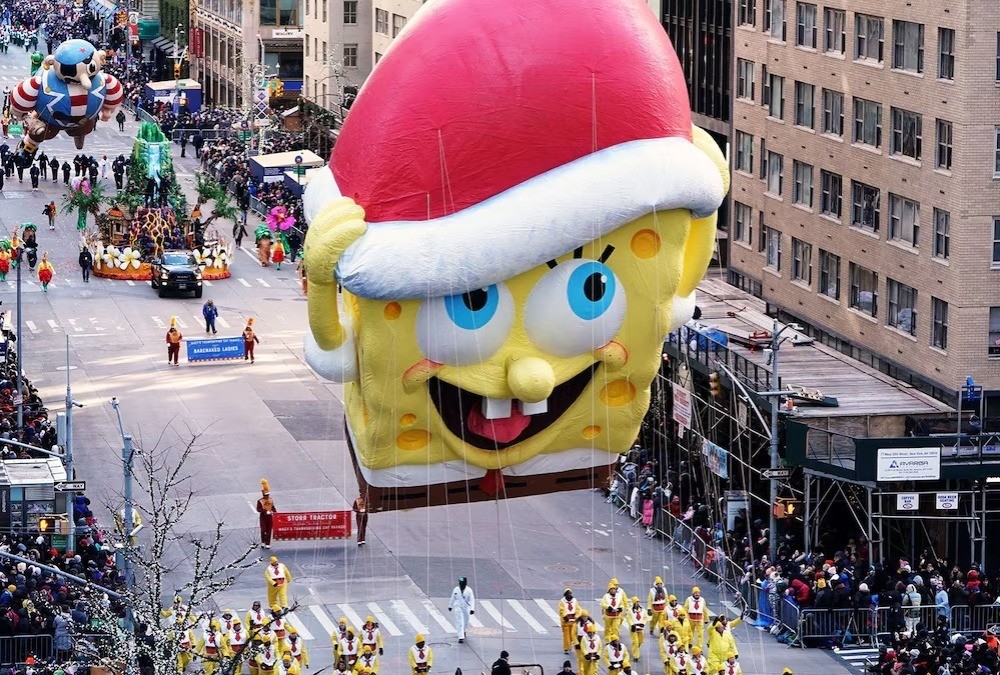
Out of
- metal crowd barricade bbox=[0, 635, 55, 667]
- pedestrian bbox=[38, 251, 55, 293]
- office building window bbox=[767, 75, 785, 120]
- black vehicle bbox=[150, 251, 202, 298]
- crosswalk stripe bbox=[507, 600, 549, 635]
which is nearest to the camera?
metal crowd barricade bbox=[0, 635, 55, 667]

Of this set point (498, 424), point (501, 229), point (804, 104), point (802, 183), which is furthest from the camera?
point (802, 183)

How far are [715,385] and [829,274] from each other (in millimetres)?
10064

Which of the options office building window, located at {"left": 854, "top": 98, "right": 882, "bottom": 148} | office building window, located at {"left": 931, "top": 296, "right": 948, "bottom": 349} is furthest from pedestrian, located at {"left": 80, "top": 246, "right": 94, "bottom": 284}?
office building window, located at {"left": 931, "top": 296, "right": 948, "bottom": 349}

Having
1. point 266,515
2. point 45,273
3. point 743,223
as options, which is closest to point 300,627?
point 266,515

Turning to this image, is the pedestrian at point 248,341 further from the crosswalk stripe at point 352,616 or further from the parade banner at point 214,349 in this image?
the crosswalk stripe at point 352,616

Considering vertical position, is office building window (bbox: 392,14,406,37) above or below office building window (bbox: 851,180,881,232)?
above

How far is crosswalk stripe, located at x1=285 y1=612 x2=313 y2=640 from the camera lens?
4838 centimetres

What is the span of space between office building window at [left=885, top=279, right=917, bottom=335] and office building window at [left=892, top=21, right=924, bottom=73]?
16.6 ft

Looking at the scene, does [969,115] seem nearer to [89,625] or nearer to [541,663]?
[541,663]

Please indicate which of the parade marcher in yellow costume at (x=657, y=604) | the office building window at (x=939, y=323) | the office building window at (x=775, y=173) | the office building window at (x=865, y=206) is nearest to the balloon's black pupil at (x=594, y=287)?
the parade marcher in yellow costume at (x=657, y=604)

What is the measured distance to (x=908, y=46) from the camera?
5756 cm

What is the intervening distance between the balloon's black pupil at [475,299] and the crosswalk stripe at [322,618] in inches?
945

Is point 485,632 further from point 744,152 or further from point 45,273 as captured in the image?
point 45,273

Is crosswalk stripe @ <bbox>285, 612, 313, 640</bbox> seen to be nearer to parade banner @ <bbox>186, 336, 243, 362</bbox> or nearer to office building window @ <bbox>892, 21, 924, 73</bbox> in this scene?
office building window @ <bbox>892, 21, 924, 73</bbox>
